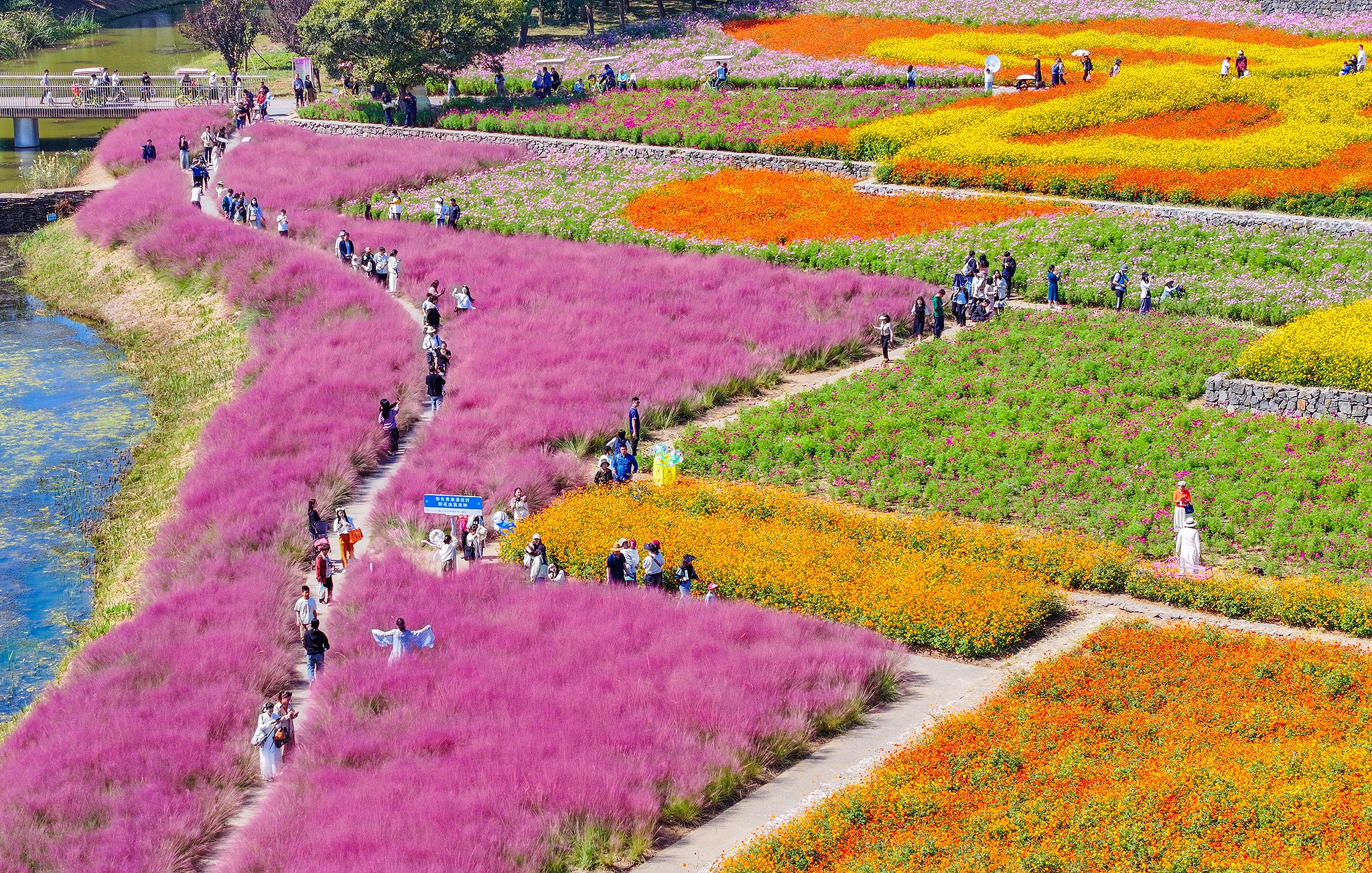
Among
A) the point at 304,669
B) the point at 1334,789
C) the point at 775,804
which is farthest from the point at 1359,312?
the point at 304,669

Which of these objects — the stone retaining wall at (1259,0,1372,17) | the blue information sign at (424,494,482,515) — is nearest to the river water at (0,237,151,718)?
the blue information sign at (424,494,482,515)

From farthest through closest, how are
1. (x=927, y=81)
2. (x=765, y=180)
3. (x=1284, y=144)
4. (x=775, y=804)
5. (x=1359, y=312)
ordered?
(x=927, y=81)
(x=765, y=180)
(x=1284, y=144)
(x=1359, y=312)
(x=775, y=804)

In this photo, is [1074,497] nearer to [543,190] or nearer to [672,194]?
[672,194]

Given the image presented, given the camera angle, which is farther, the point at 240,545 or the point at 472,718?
the point at 240,545

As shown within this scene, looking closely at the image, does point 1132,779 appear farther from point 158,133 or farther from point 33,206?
point 158,133

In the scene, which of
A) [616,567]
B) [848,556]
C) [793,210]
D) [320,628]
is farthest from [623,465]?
[793,210]
